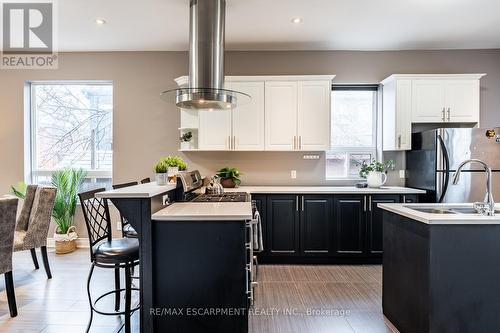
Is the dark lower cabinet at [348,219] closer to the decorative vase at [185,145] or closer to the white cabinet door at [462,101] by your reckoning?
the white cabinet door at [462,101]

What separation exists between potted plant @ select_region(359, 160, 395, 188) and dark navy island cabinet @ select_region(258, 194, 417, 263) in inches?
9.2

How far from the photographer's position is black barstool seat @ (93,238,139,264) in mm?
1991

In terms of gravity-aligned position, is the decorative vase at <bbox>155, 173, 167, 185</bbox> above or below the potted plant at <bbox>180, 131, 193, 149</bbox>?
below

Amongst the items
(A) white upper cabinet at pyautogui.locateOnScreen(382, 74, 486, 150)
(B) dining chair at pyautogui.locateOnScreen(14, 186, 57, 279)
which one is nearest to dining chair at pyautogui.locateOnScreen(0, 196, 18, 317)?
(B) dining chair at pyautogui.locateOnScreen(14, 186, 57, 279)

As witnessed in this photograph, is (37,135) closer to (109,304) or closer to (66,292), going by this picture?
(66,292)

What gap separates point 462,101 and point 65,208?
5606 mm

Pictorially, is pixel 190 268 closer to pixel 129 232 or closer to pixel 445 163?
pixel 129 232

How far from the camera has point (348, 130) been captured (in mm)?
4281

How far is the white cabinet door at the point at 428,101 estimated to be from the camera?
149 inches

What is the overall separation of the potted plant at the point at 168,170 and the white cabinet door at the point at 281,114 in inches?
60.9

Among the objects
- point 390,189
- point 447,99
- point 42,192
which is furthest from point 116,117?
point 447,99

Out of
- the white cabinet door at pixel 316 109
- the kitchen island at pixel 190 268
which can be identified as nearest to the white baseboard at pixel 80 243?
the kitchen island at pixel 190 268

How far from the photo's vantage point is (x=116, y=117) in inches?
169

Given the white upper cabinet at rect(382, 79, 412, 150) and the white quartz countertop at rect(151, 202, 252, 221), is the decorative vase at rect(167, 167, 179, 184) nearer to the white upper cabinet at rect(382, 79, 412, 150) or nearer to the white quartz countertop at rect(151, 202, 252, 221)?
the white quartz countertop at rect(151, 202, 252, 221)
